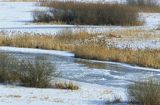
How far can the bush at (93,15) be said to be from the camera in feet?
131

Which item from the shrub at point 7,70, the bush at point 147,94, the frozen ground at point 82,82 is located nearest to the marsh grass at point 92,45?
the frozen ground at point 82,82

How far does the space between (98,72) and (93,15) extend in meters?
22.0

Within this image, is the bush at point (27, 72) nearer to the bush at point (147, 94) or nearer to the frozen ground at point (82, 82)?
the frozen ground at point (82, 82)

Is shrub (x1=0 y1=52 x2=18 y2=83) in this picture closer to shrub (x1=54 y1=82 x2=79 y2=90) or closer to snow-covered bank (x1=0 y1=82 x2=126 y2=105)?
snow-covered bank (x1=0 y1=82 x2=126 y2=105)

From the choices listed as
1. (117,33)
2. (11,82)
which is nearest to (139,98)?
(11,82)

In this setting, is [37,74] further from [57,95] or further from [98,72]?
[98,72]

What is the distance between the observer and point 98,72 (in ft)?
59.1

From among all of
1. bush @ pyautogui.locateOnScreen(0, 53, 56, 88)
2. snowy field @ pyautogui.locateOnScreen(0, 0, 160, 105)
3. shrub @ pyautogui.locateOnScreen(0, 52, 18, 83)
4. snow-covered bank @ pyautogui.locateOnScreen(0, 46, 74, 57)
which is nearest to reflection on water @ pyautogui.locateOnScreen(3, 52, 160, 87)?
snowy field @ pyautogui.locateOnScreen(0, 0, 160, 105)

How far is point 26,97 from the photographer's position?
12.6 metres

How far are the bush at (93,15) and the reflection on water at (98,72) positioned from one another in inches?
749

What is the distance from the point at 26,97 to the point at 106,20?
2820 centimetres

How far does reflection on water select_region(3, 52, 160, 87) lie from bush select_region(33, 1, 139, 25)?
62.5 feet

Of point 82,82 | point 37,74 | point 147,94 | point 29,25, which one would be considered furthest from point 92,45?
point 29,25

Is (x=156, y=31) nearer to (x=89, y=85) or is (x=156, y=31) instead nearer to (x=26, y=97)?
(x=89, y=85)
